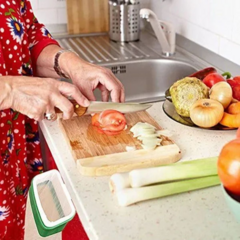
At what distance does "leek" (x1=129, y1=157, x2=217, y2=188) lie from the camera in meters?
0.81

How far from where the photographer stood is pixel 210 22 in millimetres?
1664

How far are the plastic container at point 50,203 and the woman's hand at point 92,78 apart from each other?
276 millimetres

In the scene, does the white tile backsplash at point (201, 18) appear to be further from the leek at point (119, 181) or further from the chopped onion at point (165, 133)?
the leek at point (119, 181)

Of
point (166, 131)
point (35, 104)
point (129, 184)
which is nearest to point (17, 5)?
point (35, 104)

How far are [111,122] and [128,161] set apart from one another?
0.16m

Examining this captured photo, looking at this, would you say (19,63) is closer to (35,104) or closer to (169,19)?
(35,104)

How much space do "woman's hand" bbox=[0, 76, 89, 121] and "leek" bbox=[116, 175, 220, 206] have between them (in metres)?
0.28

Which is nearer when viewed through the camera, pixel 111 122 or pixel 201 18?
pixel 111 122

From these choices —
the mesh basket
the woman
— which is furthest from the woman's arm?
the mesh basket

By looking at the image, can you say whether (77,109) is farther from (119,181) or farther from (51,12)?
(51,12)

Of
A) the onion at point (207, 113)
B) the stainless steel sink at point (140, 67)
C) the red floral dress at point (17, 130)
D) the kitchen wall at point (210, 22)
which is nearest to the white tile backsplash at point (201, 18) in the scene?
the kitchen wall at point (210, 22)

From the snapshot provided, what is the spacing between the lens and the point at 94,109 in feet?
3.50

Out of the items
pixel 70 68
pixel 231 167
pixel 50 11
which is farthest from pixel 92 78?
pixel 50 11

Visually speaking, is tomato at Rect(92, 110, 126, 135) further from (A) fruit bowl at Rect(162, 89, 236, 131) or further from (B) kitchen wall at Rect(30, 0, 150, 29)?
(B) kitchen wall at Rect(30, 0, 150, 29)
